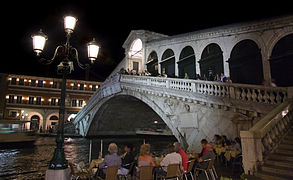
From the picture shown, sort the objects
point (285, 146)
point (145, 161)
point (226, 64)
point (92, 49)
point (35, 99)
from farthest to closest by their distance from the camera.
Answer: point (35, 99) → point (226, 64) → point (92, 49) → point (285, 146) → point (145, 161)

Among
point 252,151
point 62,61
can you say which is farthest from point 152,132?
point 62,61

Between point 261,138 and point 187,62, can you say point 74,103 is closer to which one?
point 187,62

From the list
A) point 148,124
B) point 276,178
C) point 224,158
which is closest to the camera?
point 276,178

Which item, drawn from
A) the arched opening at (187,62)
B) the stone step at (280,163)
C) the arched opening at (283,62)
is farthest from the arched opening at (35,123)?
the stone step at (280,163)

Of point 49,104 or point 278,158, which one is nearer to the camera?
point 278,158

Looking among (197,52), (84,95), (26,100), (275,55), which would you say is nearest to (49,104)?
(26,100)

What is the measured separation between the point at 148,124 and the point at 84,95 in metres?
15.6

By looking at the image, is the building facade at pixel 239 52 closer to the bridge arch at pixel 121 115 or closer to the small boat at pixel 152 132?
the bridge arch at pixel 121 115

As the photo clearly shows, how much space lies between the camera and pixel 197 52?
14.2m

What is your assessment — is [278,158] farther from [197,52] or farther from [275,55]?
[197,52]

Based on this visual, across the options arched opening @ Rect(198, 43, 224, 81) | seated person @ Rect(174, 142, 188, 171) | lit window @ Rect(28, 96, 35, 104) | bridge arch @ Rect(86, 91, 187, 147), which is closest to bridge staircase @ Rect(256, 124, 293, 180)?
seated person @ Rect(174, 142, 188, 171)

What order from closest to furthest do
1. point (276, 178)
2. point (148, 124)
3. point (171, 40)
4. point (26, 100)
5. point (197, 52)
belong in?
point (276, 178) < point (197, 52) < point (171, 40) < point (148, 124) < point (26, 100)

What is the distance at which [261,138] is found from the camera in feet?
A: 16.1

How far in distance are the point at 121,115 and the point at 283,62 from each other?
64.0ft
